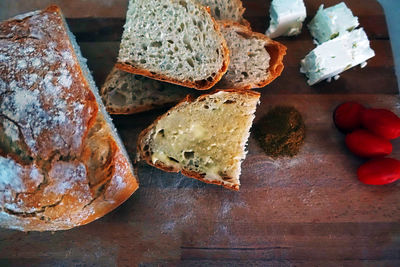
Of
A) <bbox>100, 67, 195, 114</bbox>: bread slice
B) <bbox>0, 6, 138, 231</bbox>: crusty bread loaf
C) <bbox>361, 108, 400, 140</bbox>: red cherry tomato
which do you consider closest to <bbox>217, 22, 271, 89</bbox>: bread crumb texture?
<bbox>100, 67, 195, 114</bbox>: bread slice

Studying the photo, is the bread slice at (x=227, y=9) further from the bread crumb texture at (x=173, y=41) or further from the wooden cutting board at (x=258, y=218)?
the wooden cutting board at (x=258, y=218)

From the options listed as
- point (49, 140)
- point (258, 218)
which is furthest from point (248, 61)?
point (49, 140)

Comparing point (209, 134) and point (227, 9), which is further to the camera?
point (227, 9)

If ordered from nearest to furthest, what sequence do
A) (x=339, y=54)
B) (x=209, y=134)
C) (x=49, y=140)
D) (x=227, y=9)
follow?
1. (x=49, y=140)
2. (x=209, y=134)
3. (x=339, y=54)
4. (x=227, y=9)

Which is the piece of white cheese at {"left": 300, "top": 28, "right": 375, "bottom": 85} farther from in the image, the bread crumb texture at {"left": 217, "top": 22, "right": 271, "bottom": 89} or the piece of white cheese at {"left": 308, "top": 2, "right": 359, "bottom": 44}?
the bread crumb texture at {"left": 217, "top": 22, "right": 271, "bottom": 89}

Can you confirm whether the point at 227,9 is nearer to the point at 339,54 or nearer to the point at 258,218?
the point at 339,54

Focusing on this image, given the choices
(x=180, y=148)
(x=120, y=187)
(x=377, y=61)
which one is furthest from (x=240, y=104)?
(x=377, y=61)

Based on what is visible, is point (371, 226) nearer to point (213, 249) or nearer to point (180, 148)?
point (213, 249)
